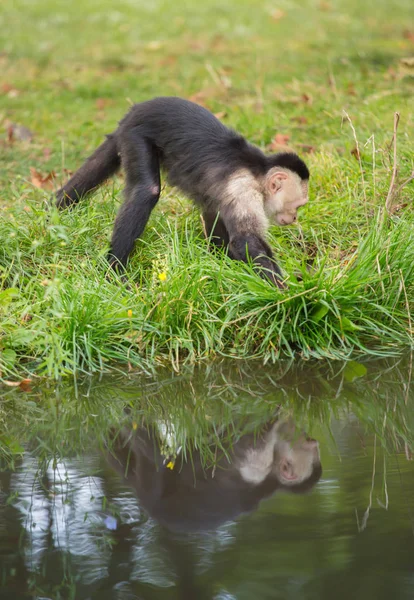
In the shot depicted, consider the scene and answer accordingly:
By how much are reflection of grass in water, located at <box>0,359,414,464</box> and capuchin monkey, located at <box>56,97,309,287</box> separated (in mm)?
851

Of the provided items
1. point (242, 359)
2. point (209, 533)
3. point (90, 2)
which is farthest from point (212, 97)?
point (90, 2)

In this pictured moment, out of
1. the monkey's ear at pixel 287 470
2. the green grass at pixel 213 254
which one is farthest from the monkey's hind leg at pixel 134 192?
the monkey's ear at pixel 287 470

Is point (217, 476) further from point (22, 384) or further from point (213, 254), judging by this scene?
point (213, 254)

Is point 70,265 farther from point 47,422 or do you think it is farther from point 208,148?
point 47,422

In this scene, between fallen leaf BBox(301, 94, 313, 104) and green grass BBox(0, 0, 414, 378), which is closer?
green grass BBox(0, 0, 414, 378)

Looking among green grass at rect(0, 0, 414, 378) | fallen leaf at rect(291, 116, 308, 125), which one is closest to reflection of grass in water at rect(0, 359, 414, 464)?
green grass at rect(0, 0, 414, 378)

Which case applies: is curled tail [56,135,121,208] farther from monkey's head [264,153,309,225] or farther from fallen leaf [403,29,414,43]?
fallen leaf [403,29,414,43]

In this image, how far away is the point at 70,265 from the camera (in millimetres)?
5051

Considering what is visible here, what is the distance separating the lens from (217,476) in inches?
125

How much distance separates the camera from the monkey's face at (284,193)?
500 centimetres

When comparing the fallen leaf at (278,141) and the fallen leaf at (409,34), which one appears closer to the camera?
the fallen leaf at (278,141)

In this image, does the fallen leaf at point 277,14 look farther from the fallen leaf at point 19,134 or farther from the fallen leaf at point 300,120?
the fallen leaf at point 19,134

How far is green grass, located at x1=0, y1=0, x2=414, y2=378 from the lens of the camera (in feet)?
14.8

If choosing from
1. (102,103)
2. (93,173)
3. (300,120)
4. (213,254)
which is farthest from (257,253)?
(102,103)
